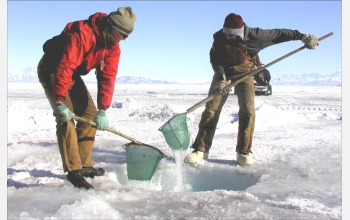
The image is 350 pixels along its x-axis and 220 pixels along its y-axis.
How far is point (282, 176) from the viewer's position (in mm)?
3424

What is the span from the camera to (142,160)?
11.3ft

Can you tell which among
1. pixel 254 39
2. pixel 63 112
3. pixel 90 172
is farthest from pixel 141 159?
pixel 254 39

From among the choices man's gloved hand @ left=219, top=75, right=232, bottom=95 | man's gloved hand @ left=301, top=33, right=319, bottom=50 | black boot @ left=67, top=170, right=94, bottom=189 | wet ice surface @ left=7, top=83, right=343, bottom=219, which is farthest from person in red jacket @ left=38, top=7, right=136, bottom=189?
man's gloved hand @ left=301, top=33, right=319, bottom=50

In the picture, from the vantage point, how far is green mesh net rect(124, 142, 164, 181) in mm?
3451

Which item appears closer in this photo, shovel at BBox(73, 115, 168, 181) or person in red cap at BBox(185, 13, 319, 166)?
shovel at BBox(73, 115, 168, 181)

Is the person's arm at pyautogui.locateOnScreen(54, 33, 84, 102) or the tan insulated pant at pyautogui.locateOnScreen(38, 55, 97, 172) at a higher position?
the person's arm at pyautogui.locateOnScreen(54, 33, 84, 102)

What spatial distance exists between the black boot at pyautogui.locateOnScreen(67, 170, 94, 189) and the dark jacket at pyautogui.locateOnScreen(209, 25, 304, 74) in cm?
186

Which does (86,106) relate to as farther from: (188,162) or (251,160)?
(251,160)

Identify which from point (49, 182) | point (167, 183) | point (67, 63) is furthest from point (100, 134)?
point (67, 63)

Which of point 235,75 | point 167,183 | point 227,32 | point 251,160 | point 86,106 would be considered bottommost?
point 167,183

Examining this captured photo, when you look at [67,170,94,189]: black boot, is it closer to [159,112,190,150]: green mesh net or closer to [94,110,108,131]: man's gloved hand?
[94,110,108,131]: man's gloved hand

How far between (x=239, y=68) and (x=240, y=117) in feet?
1.80

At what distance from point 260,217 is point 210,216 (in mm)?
330

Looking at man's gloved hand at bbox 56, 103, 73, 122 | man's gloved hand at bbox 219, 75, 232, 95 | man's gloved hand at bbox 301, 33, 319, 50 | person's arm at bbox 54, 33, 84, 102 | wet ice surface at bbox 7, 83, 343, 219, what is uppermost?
man's gloved hand at bbox 301, 33, 319, 50
